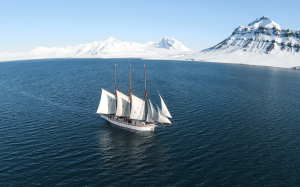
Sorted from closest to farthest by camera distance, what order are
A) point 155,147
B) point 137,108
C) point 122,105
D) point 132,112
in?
1. point 155,147
2. point 137,108
3. point 132,112
4. point 122,105

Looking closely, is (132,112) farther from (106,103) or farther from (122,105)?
(106,103)

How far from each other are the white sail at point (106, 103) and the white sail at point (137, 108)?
9373 millimetres

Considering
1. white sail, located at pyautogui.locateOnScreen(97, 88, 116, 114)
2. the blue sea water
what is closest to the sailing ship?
white sail, located at pyautogui.locateOnScreen(97, 88, 116, 114)

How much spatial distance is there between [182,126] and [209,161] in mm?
18390

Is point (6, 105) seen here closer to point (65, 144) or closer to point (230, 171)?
point (65, 144)

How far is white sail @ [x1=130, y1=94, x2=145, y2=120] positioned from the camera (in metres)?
60.7

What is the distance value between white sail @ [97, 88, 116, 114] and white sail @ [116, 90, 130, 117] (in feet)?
10.2

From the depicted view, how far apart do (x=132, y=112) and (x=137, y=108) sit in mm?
2063

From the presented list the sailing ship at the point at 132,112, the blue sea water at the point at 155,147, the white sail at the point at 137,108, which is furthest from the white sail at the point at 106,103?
the white sail at the point at 137,108

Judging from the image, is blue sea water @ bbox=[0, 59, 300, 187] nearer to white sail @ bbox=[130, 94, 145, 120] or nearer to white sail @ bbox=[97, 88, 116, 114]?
white sail @ bbox=[97, 88, 116, 114]

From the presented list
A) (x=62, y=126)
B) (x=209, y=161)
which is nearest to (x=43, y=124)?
(x=62, y=126)

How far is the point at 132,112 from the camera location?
61.9m

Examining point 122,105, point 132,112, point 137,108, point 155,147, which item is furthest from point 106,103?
point 155,147

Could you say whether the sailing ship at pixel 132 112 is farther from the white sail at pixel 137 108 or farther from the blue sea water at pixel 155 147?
the blue sea water at pixel 155 147
